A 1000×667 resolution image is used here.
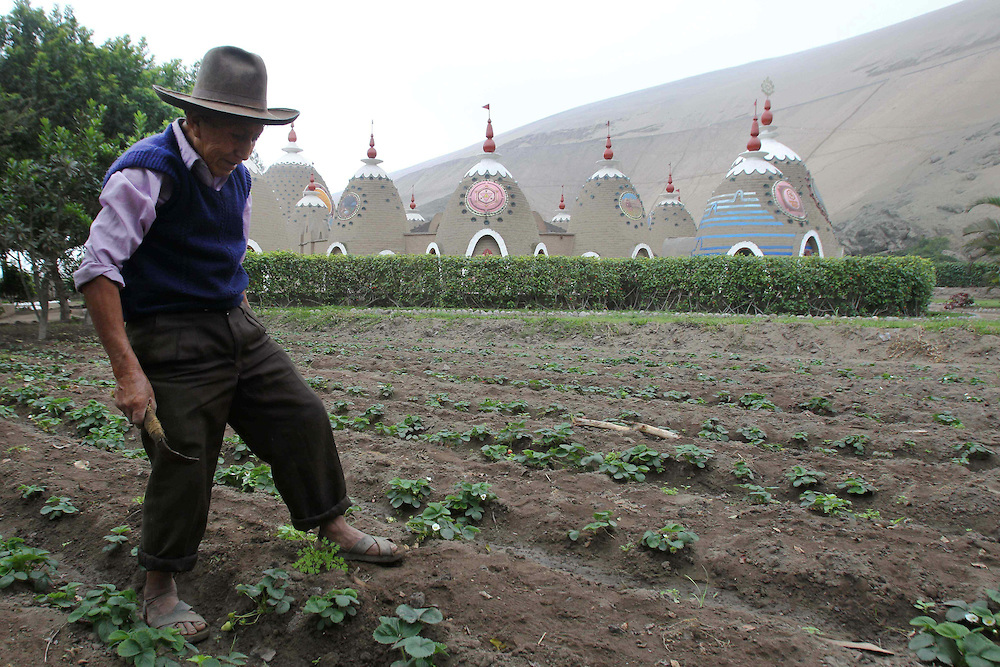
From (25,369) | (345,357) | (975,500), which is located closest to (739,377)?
(975,500)

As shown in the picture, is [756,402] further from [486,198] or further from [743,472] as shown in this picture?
[486,198]

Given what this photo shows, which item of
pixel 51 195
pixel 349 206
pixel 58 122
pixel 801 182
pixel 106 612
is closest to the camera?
pixel 106 612

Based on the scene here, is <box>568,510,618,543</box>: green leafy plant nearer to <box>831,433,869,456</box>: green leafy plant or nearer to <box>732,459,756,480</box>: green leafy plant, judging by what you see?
<box>732,459,756,480</box>: green leafy plant

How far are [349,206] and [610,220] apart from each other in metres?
9.71

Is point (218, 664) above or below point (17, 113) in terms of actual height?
below

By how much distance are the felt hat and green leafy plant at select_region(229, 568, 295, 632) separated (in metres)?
1.65

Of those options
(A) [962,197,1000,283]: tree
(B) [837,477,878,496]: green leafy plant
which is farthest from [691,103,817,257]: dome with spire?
(B) [837,477,878,496]: green leafy plant

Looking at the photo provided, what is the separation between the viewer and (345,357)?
26.0ft

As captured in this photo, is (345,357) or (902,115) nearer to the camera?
(345,357)

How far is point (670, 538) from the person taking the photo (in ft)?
8.73

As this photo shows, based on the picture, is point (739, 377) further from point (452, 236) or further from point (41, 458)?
point (452, 236)

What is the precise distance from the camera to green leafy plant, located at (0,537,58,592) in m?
2.29

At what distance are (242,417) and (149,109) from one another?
11349 mm

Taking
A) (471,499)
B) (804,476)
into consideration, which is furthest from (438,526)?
(804,476)
